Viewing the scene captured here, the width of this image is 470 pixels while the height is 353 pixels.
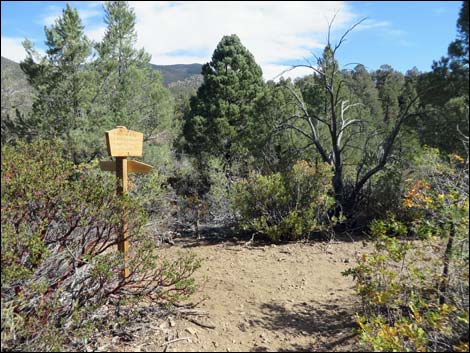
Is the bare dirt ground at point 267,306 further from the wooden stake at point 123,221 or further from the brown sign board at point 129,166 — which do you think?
the brown sign board at point 129,166

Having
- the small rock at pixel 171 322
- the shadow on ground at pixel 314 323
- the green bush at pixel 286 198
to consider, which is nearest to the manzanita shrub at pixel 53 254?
the small rock at pixel 171 322

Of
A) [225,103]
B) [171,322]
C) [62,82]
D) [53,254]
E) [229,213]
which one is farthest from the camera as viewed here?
[225,103]

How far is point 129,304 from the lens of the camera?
3422 mm

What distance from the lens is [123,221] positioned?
330cm

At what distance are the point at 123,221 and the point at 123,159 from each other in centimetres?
88

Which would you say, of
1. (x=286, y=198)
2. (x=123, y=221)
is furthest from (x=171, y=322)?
(x=286, y=198)

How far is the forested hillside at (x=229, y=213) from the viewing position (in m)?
2.70

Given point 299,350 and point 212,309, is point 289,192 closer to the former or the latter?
point 212,309

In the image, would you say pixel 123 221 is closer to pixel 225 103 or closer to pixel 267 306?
pixel 267 306

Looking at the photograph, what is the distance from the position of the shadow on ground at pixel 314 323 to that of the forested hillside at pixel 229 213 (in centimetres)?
2

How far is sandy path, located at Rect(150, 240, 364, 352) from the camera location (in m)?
3.17

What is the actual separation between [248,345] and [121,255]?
4.22ft

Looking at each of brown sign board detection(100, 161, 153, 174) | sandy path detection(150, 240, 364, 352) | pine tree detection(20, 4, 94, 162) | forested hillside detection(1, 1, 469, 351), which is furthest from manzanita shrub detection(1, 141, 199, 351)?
pine tree detection(20, 4, 94, 162)

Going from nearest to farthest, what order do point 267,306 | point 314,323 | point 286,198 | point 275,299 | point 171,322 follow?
1. point 171,322
2. point 314,323
3. point 267,306
4. point 275,299
5. point 286,198
